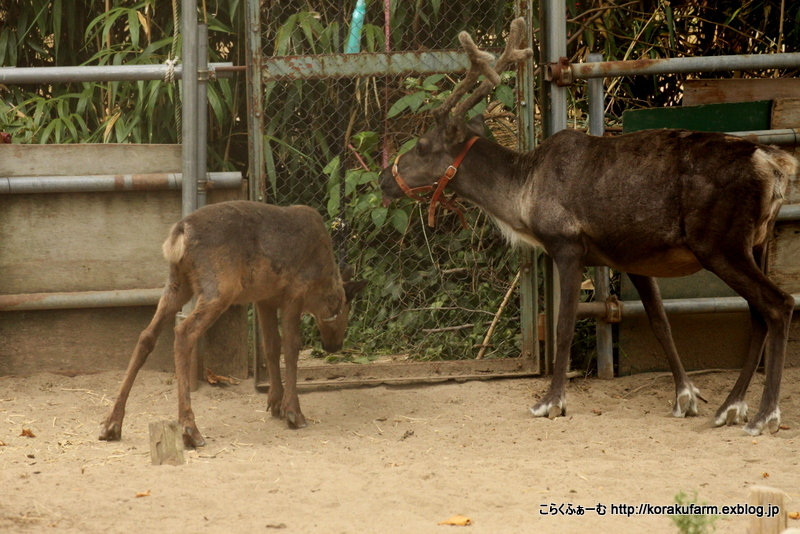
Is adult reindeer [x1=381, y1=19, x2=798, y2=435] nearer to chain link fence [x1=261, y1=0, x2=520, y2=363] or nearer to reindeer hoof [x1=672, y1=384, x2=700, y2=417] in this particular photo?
reindeer hoof [x1=672, y1=384, x2=700, y2=417]

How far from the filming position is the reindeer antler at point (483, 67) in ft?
17.6

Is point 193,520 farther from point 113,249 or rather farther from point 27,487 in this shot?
point 113,249

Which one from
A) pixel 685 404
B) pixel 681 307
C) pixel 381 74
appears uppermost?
pixel 381 74

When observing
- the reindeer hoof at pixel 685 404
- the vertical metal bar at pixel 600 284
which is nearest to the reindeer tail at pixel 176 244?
the vertical metal bar at pixel 600 284

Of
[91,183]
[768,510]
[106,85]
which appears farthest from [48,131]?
[768,510]

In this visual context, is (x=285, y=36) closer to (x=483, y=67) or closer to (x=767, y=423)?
(x=483, y=67)

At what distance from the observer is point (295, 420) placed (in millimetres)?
5039

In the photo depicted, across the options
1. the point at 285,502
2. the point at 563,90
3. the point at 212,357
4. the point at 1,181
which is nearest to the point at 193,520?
the point at 285,502

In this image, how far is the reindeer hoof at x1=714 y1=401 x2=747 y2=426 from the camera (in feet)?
16.5

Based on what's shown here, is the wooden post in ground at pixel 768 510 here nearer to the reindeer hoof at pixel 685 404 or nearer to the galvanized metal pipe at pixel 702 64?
the reindeer hoof at pixel 685 404

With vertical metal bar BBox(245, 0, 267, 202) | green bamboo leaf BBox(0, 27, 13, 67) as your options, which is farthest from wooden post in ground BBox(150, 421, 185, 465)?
green bamboo leaf BBox(0, 27, 13, 67)

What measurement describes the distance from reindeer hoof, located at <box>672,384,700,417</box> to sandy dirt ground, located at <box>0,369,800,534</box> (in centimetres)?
8

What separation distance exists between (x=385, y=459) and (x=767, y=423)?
2093mm

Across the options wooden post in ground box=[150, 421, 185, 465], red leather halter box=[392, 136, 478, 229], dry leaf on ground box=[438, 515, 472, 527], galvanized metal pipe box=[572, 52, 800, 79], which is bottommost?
dry leaf on ground box=[438, 515, 472, 527]
